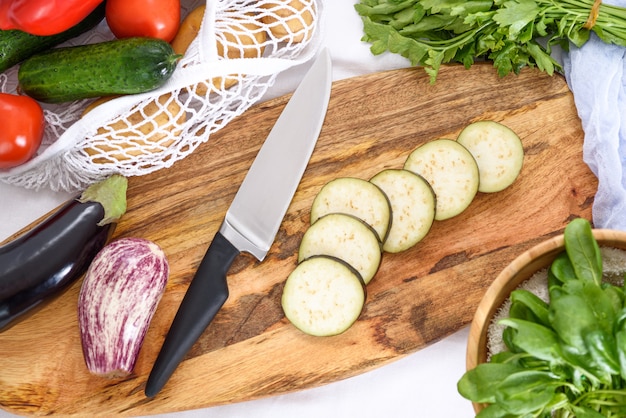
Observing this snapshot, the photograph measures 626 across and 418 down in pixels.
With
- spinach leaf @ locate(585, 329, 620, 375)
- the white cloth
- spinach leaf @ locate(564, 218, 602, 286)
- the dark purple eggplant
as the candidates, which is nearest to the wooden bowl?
spinach leaf @ locate(564, 218, 602, 286)

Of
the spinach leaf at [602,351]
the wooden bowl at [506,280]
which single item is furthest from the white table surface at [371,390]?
the spinach leaf at [602,351]

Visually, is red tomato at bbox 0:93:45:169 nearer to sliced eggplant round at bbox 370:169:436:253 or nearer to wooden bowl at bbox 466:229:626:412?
sliced eggplant round at bbox 370:169:436:253

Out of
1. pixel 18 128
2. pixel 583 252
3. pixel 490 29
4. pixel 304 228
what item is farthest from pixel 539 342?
pixel 18 128

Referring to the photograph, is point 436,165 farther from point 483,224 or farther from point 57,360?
point 57,360

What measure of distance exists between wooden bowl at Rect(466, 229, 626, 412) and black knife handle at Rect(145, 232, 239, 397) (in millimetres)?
485

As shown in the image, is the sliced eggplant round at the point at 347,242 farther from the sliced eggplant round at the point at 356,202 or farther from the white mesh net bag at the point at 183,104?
the white mesh net bag at the point at 183,104

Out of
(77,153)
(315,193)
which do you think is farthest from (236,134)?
(77,153)

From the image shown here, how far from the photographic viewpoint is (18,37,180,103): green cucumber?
1226 millimetres

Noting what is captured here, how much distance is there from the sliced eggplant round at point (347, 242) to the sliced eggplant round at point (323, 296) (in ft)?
0.13

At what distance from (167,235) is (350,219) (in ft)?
1.25

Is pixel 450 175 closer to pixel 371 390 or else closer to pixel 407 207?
pixel 407 207

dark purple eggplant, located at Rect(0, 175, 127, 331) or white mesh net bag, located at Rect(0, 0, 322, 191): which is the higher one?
white mesh net bag, located at Rect(0, 0, 322, 191)

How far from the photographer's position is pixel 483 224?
4.32 ft

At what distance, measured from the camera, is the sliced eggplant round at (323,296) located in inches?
47.4
